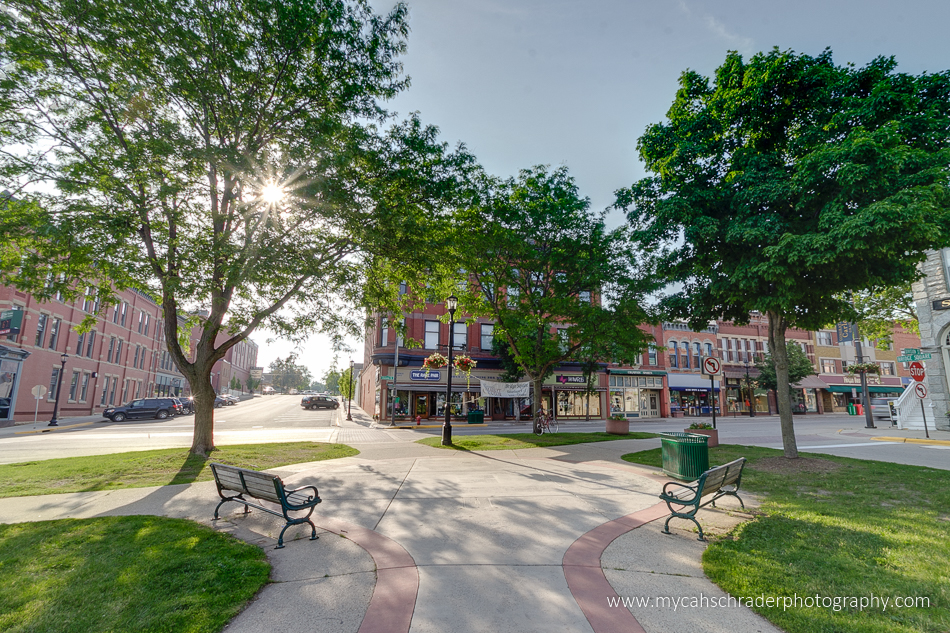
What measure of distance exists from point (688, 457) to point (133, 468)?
44.0 ft

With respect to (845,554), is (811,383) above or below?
above

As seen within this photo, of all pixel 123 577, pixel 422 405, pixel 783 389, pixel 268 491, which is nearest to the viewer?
pixel 123 577

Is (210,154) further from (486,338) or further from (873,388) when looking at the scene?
(873,388)

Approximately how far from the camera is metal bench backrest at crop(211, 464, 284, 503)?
5.70m

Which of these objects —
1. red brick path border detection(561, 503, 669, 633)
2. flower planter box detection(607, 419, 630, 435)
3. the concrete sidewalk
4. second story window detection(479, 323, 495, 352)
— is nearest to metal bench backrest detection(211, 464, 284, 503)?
the concrete sidewalk

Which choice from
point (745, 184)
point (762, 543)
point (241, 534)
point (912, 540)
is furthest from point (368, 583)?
point (745, 184)

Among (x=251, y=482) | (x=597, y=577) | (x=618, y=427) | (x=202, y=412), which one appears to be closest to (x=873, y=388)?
(x=618, y=427)

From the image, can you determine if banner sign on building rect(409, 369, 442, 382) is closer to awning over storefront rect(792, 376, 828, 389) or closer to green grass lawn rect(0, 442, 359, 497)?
green grass lawn rect(0, 442, 359, 497)

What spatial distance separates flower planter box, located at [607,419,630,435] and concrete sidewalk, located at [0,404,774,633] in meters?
11.3

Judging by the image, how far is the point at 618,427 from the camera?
68.5ft

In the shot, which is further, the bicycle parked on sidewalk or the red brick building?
the red brick building

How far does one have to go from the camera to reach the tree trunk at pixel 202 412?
1251cm

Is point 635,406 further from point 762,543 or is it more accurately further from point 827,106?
point 762,543

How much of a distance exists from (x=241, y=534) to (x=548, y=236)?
16.0 meters
